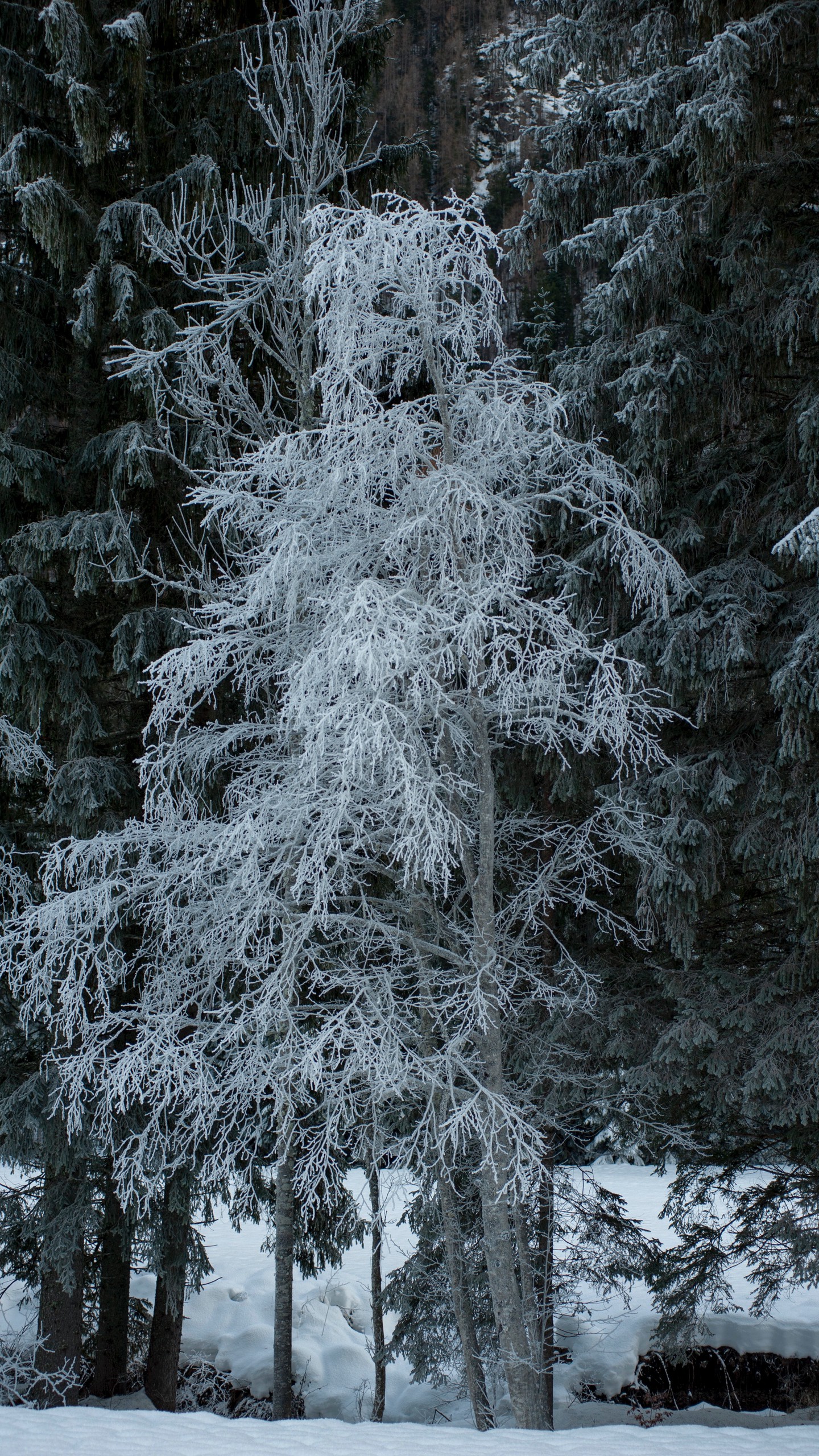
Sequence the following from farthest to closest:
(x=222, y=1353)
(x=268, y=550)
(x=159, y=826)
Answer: (x=222, y=1353), (x=159, y=826), (x=268, y=550)

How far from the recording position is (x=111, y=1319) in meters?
8.55

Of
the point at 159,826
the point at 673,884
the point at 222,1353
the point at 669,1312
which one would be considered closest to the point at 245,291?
the point at 159,826

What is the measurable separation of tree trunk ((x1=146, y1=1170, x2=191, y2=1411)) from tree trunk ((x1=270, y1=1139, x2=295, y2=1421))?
668 mm

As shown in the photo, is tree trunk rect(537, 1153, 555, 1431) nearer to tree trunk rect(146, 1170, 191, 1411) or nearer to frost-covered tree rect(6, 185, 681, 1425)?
frost-covered tree rect(6, 185, 681, 1425)

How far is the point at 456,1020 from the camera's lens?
7215 mm

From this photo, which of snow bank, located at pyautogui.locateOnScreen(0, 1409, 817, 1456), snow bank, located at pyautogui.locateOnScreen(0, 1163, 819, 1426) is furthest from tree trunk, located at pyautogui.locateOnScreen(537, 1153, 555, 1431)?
snow bank, located at pyautogui.locateOnScreen(0, 1409, 817, 1456)

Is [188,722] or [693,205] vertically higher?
[693,205]

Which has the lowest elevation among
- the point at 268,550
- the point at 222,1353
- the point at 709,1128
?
the point at 222,1353

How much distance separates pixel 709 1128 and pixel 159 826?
15.6 feet

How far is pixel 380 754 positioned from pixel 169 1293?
499 centimetres

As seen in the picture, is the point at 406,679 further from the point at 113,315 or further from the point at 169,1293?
the point at 169,1293

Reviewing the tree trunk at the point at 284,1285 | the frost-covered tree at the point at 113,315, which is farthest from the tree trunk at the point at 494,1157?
the frost-covered tree at the point at 113,315

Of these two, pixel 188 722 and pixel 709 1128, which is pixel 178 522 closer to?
pixel 188 722

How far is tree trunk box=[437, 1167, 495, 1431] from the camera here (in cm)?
649
